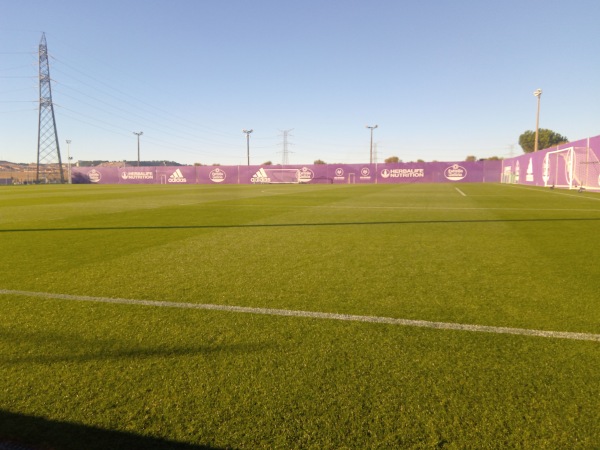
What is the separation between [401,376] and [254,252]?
3.88m

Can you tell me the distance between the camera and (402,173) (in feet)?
164

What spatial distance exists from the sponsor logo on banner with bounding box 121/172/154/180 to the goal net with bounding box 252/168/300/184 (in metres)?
16.5

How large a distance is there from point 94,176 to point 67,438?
65669mm

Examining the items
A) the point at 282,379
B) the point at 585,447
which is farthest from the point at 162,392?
the point at 585,447

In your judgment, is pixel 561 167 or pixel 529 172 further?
pixel 529 172

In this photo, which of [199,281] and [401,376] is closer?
[401,376]

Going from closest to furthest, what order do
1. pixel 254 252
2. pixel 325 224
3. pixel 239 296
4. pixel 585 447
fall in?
pixel 585 447 < pixel 239 296 < pixel 254 252 < pixel 325 224

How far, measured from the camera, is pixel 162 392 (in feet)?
6.89

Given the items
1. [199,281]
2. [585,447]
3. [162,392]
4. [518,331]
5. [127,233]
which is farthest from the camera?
[127,233]

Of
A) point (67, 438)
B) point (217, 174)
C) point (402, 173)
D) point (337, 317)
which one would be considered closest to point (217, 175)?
point (217, 174)

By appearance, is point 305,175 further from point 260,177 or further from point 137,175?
point 137,175

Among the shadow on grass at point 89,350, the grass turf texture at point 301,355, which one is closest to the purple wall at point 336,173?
the grass turf texture at point 301,355

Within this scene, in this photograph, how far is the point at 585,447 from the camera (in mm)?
1676

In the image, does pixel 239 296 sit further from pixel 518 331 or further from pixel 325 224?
pixel 325 224
